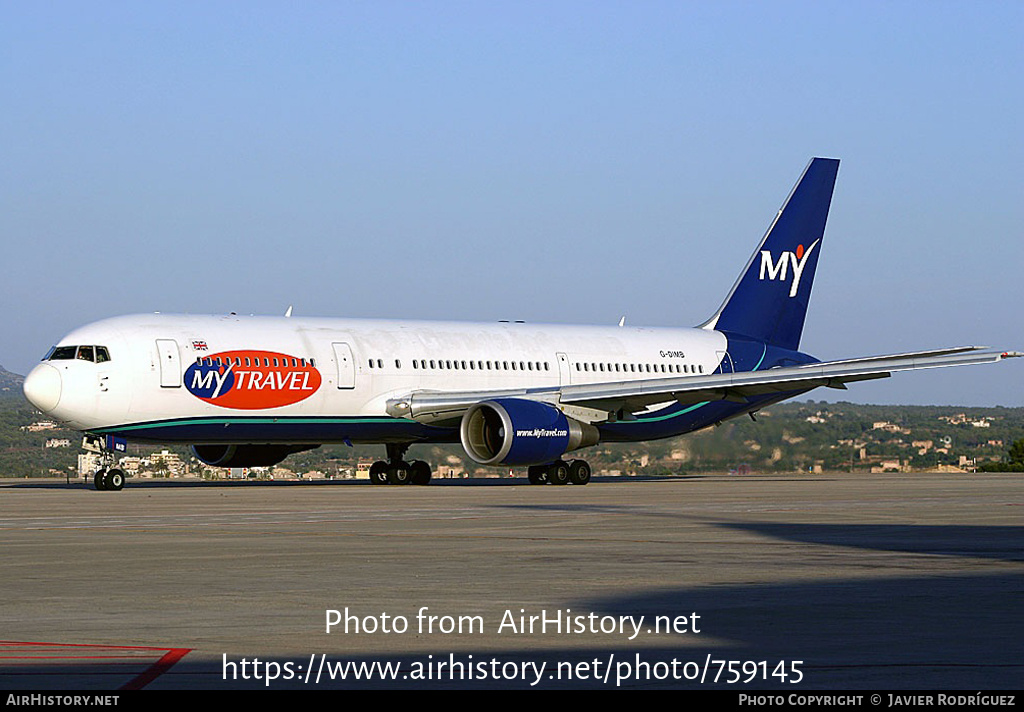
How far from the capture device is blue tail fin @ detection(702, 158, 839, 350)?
4525cm

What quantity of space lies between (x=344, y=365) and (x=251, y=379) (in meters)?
2.61

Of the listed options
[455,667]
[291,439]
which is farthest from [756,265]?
[455,667]

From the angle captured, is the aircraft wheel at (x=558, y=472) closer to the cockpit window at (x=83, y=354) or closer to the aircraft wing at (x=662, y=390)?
the aircraft wing at (x=662, y=390)

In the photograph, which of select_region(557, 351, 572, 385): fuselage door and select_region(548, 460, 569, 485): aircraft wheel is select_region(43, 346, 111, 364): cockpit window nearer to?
select_region(548, 460, 569, 485): aircraft wheel

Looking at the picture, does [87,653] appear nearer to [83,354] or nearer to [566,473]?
[83,354]

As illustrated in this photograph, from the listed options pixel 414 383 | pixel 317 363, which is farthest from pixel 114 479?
pixel 414 383

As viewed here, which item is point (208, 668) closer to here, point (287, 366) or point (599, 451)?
point (287, 366)

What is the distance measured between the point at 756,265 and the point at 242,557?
3146 cm

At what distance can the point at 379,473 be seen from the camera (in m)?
39.4

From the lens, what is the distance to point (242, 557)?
15906 millimetres

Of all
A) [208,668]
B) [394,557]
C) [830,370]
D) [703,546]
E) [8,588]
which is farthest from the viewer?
[830,370]

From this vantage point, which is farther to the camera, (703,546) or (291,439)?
(291,439)

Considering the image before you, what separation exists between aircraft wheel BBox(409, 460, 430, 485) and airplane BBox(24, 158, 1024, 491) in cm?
4

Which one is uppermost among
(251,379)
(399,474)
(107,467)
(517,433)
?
(251,379)
